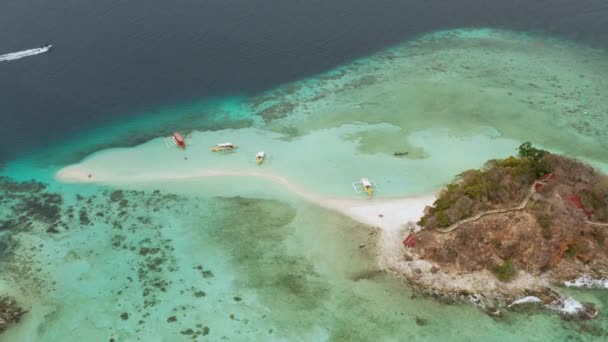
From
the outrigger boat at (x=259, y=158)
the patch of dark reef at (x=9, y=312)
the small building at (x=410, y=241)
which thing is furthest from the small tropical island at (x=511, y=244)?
the patch of dark reef at (x=9, y=312)

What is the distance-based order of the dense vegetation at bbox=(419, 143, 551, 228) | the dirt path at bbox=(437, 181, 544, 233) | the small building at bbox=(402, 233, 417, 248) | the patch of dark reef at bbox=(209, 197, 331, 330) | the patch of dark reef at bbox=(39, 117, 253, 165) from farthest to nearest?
the patch of dark reef at bbox=(39, 117, 253, 165) → the small building at bbox=(402, 233, 417, 248) → the dense vegetation at bbox=(419, 143, 551, 228) → the dirt path at bbox=(437, 181, 544, 233) → the patch of dark reef at bbox=(209, 197, 331, 330)

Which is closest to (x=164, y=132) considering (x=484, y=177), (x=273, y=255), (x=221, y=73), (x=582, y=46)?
(x=221, y=73)

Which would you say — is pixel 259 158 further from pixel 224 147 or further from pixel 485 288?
pixel 485 288

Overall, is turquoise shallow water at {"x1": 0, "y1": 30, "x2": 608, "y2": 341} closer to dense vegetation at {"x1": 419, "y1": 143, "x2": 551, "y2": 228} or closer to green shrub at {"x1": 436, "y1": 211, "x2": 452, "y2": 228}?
dense vegetation at {"x1": 419, "y1": 143, "x2": 551, "y2": 228}

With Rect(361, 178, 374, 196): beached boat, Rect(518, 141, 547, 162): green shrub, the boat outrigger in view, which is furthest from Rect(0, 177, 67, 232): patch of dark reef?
Rect(518, 141, 547, 162): green shrub

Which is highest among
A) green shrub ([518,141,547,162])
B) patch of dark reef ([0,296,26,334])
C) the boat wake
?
the boat wake

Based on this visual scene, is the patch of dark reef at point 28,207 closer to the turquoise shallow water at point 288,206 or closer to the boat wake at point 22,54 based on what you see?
the turquoise shallow water at point 288,206

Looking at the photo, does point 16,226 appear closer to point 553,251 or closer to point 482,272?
point 482,272

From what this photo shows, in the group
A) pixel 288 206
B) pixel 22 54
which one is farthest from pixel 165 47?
pixel 288 206

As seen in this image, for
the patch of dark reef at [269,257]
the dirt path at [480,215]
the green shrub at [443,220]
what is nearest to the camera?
the patch of dark reef at [269,257]
